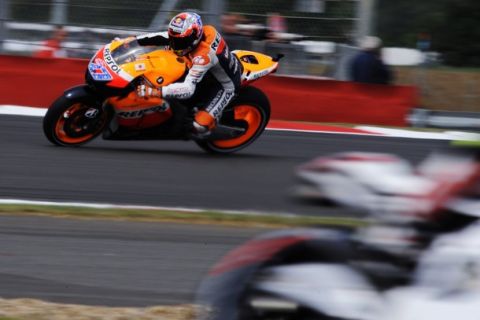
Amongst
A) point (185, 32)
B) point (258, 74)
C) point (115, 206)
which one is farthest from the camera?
point (258, 74)

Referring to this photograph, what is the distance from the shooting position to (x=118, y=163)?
32.7 feet

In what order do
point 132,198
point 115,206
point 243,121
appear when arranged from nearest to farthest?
1. point 115,206
2. point 132,198
3. point 243,121

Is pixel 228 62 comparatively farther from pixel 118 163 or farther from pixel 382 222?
pixel 382 222

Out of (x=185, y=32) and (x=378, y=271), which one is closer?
(x=378, y=271)

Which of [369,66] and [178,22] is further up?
[178,22]

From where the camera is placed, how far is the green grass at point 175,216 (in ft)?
25.1

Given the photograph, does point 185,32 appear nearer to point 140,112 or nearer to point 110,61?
point 110,61

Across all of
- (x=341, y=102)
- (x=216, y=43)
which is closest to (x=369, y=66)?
(x=341, y=102)

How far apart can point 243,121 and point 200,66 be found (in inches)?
37.4

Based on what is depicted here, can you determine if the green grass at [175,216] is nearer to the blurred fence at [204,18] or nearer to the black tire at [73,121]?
the black tire at [73,121]

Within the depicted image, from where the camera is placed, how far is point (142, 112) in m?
10.5

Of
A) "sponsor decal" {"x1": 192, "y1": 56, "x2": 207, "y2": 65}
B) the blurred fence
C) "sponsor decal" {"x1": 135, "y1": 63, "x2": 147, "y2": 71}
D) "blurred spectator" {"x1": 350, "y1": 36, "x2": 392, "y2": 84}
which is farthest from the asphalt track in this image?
the blurred fence

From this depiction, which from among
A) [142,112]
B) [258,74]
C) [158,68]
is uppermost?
[158,68]

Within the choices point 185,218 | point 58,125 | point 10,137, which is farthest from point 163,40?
point 185,218
